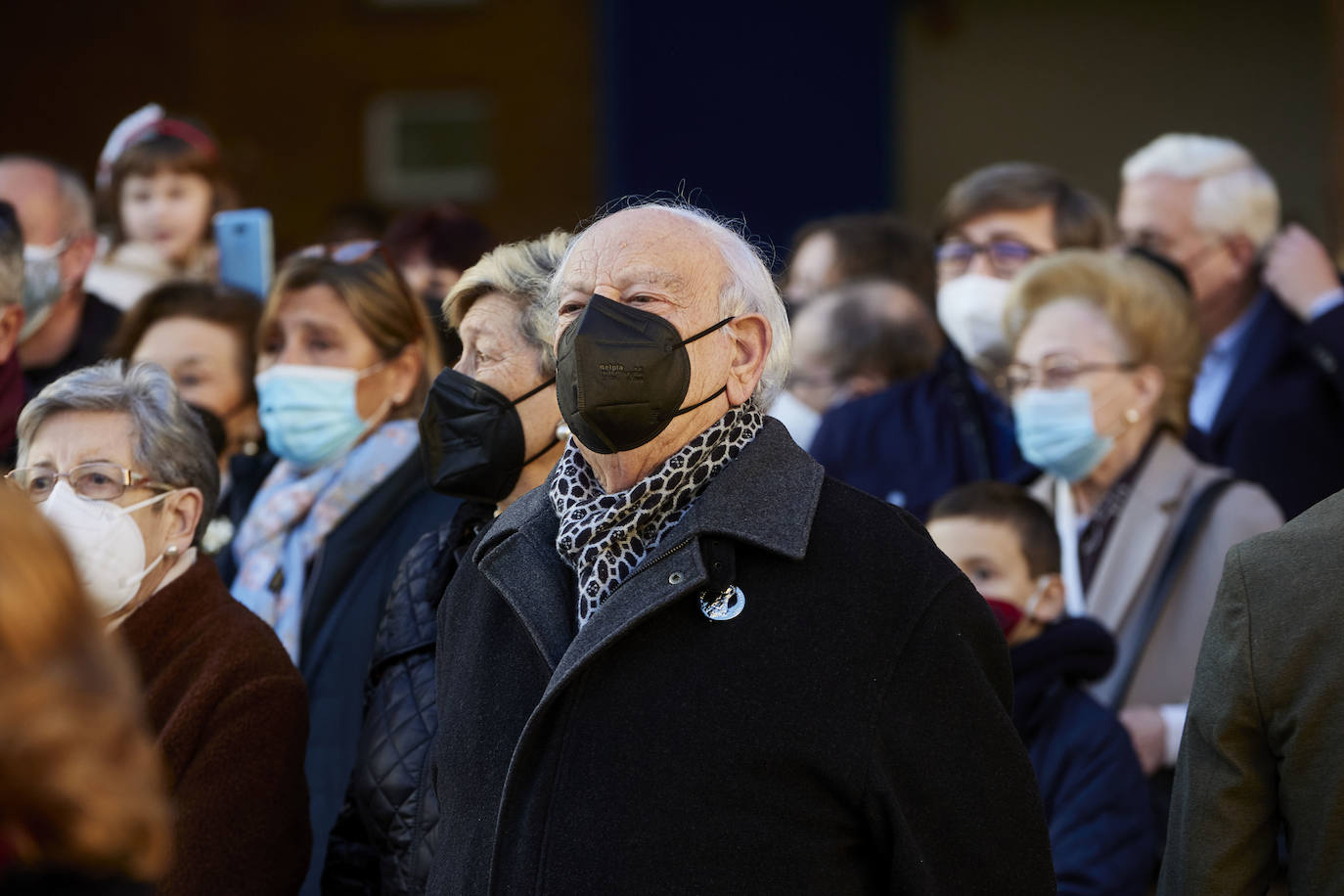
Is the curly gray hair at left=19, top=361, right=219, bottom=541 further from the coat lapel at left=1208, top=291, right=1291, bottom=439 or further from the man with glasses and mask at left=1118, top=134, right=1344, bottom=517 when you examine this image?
the coat lapel at left=1208, top=291, right=1291, bottom=439

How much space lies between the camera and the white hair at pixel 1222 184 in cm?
612

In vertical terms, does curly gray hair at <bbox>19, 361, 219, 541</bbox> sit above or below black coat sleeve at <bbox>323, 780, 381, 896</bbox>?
above

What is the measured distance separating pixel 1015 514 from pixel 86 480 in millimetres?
2211

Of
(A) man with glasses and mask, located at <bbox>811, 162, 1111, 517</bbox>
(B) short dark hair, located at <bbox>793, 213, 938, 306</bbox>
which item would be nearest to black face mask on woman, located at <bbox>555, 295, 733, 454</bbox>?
(A) man with glasses and mask, located at <bbox>811, 162, 1111, 517</bbox>

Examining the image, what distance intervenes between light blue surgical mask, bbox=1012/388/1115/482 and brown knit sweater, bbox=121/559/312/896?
7.73 ft

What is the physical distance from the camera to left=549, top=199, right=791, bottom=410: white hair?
9.69 ft

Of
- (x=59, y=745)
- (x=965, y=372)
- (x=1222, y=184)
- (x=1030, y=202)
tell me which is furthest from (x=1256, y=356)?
(x=59, y=745)

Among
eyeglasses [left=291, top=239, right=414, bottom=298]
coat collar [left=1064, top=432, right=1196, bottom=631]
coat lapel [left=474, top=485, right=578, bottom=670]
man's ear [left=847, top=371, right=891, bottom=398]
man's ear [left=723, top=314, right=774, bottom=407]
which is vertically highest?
man's ear [left=723, top=314, right=774, bottom=407]

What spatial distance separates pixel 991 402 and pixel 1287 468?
957mm

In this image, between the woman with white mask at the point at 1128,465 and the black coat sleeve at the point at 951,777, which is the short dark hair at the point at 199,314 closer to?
the woman with white mask at the point at 1128,465

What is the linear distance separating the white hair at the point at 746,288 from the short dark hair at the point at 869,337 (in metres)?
2.75

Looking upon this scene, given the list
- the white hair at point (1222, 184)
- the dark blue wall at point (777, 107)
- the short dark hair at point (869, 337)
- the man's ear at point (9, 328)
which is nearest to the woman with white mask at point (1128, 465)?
the short dark hair at point (869, 337)

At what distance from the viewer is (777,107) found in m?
11.9

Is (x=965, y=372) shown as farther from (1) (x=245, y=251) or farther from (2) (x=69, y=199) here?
(2) (x=69, y=199)
